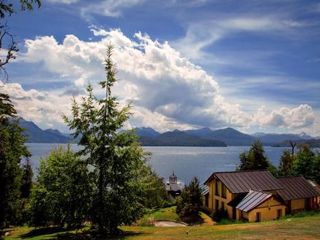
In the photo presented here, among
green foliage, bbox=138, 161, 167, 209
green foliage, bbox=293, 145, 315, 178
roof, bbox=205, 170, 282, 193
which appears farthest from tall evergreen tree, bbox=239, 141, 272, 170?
roof, bbox=205, 170, 282, 193

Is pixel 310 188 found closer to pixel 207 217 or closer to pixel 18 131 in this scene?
pixel 207 217

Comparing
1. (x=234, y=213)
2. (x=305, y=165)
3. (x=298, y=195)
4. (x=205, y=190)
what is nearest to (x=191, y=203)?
(x=205, y=190)

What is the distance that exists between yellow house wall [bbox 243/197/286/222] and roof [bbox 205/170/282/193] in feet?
17.0

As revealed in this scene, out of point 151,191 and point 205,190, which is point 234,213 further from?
point 151,191

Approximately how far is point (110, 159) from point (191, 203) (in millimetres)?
29821

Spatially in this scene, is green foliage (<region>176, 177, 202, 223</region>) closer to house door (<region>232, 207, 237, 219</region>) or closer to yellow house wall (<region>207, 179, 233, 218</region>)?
yellow house wall (<region>207, 179, 233, 218</region>)

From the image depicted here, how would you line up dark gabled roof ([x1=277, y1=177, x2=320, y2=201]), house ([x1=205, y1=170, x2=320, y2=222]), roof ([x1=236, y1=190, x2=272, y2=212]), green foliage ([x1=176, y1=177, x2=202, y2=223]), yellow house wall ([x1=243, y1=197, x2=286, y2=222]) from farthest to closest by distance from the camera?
green foliage ([x1=176, y1=177, x2=202, y2=223]) → dark gabled roof ([x1=277, y1=177, x2=320, y2=201]) → house ([x1=205, y1=170, x2=320, y2=222]) → roof ([x1=236, y1=190, x2=272, y2=212]) → yellow house wall ([x1=243, y1=197, x2=286, y2=222])

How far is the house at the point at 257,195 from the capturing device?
1737 inches

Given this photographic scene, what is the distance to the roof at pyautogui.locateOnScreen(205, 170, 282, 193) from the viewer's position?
50.2 metres

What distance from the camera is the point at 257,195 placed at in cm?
4606

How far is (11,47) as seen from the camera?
17.1m

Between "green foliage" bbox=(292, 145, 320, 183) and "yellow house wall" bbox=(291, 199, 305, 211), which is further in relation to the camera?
"green foliage" bbox=(292, 145, 320, 183)

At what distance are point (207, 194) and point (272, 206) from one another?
13605mm

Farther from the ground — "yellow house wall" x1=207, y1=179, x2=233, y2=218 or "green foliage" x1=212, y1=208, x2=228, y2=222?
"yellow house wall" x1=207, y1=179, x2=233, y2=218
